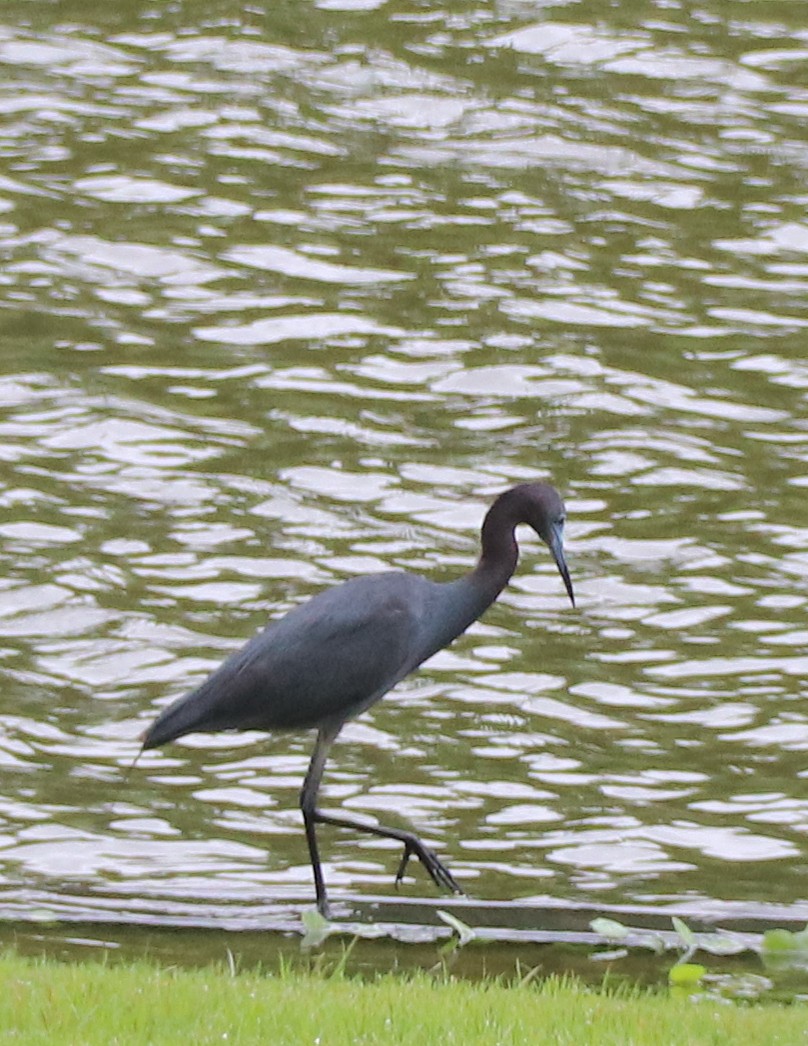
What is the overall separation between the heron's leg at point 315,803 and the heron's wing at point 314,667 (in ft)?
0.28

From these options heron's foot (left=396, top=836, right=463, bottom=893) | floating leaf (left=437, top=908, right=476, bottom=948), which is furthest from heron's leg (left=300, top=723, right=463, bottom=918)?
floating leaf (left=437, top=908, right=476, bottom=948)

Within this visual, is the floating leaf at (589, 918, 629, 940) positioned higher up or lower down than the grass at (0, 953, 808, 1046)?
lower down

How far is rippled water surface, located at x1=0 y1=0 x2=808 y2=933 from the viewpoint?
9.48 meters

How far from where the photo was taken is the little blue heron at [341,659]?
337 inches

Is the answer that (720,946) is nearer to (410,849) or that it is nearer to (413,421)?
(410,849)

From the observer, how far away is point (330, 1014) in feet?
20.7

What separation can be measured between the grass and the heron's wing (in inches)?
66.1

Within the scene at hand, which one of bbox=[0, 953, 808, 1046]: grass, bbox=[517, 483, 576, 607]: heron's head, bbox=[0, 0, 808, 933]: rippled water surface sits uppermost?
bbox=[517, 483, 576, 607]: heron's head

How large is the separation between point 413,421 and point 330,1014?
7.40 meters

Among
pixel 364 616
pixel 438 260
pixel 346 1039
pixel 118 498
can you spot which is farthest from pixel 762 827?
pixel 438 260

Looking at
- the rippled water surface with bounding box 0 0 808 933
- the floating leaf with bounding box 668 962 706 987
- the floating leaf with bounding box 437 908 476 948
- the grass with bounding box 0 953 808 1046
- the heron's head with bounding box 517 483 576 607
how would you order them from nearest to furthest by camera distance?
the grass with bounding box 0 953 808 1046
the floating leaf with bounding box 668 962 706 987
the floating leaf with bounding box 437 908 476 948
the heron's head with bounding box 517 483 576 607
the rippled water surface with bounding box 0 0 808 933

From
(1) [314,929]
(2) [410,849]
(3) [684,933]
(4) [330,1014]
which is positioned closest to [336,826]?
(2) [410,849]

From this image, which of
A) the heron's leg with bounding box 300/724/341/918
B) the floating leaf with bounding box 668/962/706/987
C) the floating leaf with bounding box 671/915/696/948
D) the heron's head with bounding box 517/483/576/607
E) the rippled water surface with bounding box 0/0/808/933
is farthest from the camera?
the rippled water surface with bounding box 0/0/808/933

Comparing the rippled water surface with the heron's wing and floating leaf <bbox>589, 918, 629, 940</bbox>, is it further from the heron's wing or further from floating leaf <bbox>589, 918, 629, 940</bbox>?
floating leaf <bbox>589, 918, 629, 940</bbox>
